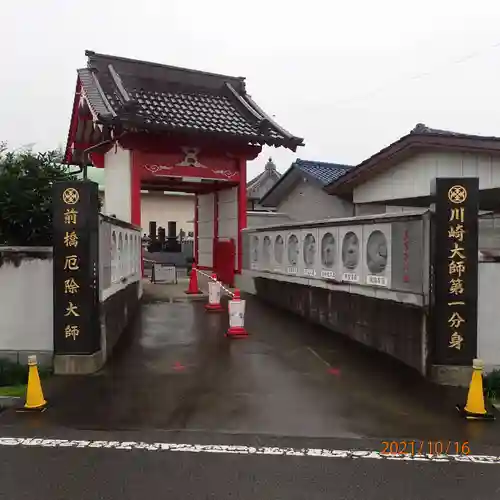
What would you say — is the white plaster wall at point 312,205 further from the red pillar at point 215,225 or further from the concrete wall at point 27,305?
the concrete wall at point 27,305

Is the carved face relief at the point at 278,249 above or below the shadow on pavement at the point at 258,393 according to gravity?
above

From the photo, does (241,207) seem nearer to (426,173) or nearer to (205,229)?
(205,229)

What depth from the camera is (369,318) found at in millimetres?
8977

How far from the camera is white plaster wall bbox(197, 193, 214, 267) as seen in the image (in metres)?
19.6

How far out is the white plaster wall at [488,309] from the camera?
280 inches

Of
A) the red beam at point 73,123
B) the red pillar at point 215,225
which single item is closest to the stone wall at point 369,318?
the red pillar at point 215,225

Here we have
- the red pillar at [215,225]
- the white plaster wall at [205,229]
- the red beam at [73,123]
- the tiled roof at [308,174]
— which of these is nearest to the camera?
the red beam at [73,123]

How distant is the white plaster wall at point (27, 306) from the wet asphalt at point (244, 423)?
95cm

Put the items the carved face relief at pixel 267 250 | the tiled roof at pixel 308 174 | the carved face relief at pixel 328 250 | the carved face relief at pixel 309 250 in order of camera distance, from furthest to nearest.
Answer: the tiled roof at pixel 308 174, the carved face relief at pixel 267 250, the carved face relief at pixel 309 250, the carved face relief at pixel 328 250

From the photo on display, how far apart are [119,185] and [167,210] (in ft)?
60.6

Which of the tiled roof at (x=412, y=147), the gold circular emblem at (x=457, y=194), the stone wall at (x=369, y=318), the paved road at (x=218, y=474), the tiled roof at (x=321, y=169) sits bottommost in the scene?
the paved road at (x=218, y=474)

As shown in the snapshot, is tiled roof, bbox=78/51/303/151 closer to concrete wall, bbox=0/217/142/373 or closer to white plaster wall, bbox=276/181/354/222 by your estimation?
white plaster wall, bbox=276/181/354/222

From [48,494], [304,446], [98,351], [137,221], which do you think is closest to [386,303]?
[304,446]

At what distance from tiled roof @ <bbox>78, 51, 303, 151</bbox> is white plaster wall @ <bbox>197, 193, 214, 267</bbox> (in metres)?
3.61
